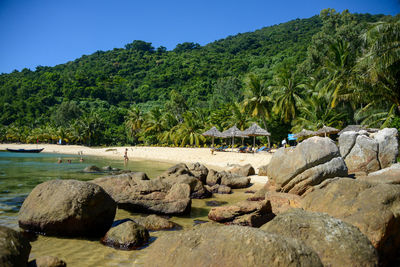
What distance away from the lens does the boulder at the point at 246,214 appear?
6.55 metres

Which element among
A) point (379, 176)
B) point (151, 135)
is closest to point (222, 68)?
point (151, 135)

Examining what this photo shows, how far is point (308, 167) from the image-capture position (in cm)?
915

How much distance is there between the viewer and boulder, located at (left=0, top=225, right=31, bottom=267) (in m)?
3.32

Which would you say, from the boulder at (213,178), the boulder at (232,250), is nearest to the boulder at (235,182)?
the boulder at (213,178)

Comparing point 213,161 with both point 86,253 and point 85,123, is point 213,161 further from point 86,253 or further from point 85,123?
point 85,123

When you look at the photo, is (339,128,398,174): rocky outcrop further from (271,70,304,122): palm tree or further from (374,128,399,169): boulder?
(271,70,304,122): palm tree

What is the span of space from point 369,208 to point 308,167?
4723 millimetres

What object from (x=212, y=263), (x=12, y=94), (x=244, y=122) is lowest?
(x=212, y=263)

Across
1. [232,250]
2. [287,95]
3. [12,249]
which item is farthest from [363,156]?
[287,95]

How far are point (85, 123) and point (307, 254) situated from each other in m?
58.9

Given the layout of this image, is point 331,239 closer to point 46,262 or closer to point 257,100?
point 46,262

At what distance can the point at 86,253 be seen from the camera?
521 cm

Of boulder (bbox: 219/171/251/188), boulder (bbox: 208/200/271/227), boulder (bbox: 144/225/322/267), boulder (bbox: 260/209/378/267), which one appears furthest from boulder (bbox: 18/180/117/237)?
boulder (bbox: 219/171/251/188)

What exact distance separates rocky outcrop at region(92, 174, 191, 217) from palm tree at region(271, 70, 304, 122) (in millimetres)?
26988
